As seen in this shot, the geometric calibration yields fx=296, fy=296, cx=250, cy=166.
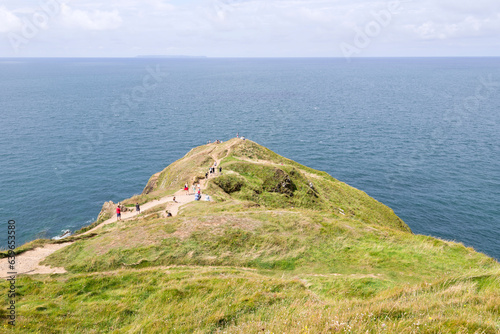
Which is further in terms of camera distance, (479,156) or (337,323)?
(479,156)

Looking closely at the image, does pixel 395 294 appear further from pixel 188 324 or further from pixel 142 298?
pixel 142 298

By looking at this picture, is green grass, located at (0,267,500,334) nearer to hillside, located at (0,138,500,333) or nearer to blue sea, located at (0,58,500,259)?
hillside, located at (0,138,500,333)

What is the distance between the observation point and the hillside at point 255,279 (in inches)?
478

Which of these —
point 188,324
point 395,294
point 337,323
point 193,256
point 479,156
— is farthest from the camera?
point 479,156

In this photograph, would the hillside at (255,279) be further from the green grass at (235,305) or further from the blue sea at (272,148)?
the blue sea at (272,148)

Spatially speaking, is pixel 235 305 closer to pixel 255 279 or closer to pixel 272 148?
pixel 255 279

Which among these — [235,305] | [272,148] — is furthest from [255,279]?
[272,148]

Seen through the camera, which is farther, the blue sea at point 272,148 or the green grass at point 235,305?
the blue sea at point 272,148

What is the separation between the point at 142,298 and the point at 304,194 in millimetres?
39013

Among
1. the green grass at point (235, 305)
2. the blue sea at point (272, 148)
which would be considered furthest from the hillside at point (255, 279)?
the blue sea at point (272, 148)

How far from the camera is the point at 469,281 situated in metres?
16.4

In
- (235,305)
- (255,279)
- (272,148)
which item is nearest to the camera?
(235,305)

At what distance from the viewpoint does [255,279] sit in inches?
784

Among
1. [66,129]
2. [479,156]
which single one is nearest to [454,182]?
[479,156]
